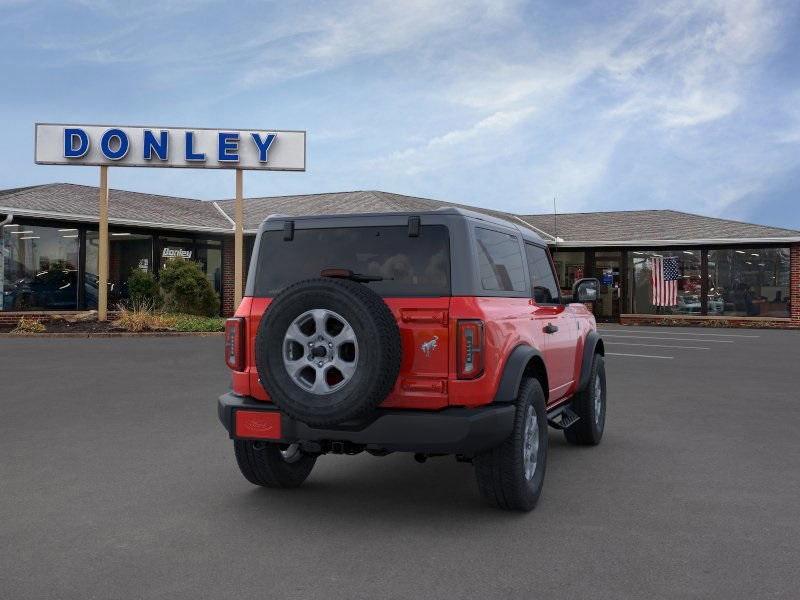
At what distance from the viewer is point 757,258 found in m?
29.7

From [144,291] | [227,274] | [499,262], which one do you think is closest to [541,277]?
[499,262]

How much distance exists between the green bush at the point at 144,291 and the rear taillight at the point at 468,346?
71.1 ft

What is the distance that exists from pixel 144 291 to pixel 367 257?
2153 centimetres

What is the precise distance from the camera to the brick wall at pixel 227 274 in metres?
30.9

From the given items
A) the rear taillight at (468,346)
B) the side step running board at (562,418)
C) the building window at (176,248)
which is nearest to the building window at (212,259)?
the building window at (176,248)

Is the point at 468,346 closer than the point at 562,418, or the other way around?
the point at 468,346

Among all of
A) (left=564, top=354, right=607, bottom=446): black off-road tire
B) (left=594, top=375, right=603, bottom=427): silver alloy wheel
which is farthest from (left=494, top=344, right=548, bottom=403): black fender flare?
(left=594, top=375, right=603, bottom=427): silver alloy wheel

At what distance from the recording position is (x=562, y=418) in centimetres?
691

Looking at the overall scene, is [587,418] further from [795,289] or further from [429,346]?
[795,289]

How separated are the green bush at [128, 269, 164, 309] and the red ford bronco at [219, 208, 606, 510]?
2069cm

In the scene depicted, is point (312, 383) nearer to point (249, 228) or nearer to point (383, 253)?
point (383, 253)

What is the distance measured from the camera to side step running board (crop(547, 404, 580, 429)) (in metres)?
6.52

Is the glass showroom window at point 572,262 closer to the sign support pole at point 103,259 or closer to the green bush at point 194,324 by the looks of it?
the green bush at point 194,324

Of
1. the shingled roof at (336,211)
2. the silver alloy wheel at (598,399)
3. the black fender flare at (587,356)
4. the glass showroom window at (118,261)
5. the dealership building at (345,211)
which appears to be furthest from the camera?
the shingled roof at (336,211)
